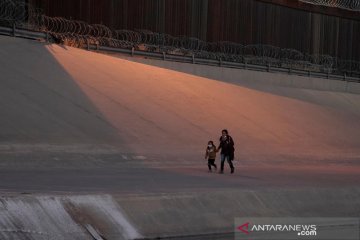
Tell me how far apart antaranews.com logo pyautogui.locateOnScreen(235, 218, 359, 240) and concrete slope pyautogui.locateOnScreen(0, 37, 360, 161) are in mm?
8053

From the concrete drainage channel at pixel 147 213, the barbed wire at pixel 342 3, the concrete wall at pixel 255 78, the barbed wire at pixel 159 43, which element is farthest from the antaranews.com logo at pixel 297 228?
the barbed wire at pixel 342 3

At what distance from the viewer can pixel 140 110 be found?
2542cm

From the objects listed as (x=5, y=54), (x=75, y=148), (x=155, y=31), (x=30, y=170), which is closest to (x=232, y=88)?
(x=155, y=31)

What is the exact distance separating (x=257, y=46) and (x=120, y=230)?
3381 cm

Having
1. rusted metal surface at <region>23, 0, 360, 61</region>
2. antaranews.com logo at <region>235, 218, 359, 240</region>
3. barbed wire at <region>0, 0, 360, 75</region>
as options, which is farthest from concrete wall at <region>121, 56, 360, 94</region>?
antaranews.com logo at <region>235, 218, 359, 240</region>

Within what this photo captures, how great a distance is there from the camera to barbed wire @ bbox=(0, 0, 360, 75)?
31359mm

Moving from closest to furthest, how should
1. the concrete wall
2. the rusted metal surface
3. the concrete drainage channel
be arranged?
the concrete drainage channel < the concrete wall < the rusted metal surface

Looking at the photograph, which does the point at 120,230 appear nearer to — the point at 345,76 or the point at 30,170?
the point at 30,170

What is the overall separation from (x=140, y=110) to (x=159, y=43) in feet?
45.8

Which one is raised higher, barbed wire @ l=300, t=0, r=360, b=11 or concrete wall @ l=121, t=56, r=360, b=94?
barbed wire @ l=300, t=0, r=360, b=11

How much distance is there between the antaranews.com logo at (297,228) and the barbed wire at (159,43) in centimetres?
1777

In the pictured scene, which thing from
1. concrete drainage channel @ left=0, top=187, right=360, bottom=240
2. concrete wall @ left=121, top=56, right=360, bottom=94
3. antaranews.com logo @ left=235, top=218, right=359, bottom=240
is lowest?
antaranews.com logo @ left=235, top=218, right=359, bottom=240

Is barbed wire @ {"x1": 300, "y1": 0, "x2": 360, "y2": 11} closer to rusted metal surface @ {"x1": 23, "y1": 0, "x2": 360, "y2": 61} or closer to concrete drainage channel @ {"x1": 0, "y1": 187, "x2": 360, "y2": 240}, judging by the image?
rusted metal surface @ {"x1": 23, "y1": 0, "x2": 360, "y2": 61}

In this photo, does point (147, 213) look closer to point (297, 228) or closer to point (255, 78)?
point (297, 228)
